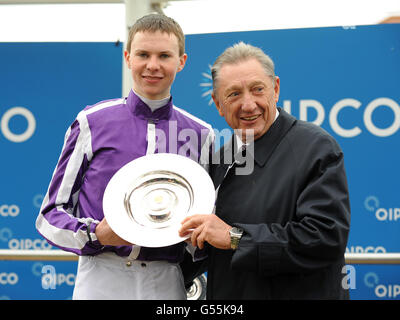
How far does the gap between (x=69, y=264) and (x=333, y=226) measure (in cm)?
Answer: 276

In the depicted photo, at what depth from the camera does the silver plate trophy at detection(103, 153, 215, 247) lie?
216cm

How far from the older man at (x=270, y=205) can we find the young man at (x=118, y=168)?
8.8 inches

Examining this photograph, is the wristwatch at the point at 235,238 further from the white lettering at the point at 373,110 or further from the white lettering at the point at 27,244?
the white lettering at the point at 27,244

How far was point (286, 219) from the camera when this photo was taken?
85.7 inches

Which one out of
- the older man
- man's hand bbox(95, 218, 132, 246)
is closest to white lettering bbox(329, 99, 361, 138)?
the older man

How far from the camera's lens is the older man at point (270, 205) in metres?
2.06

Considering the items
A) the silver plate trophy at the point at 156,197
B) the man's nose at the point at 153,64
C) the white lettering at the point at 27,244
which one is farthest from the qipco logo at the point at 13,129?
the silver plate trophy at the point at 156,197

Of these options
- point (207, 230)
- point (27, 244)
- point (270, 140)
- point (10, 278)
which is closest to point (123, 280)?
point (207, 230)

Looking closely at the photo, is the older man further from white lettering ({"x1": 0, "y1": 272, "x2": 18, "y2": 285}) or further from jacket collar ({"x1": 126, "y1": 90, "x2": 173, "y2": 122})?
white lettering ({"x1": 0, "y1": 272, "x2": 18, "y2": 285})

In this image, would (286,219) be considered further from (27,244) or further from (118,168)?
(27,244)

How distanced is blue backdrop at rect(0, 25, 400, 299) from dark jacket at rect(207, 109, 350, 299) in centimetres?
184

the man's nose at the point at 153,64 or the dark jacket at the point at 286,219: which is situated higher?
the man's nose at the point at 153,64
